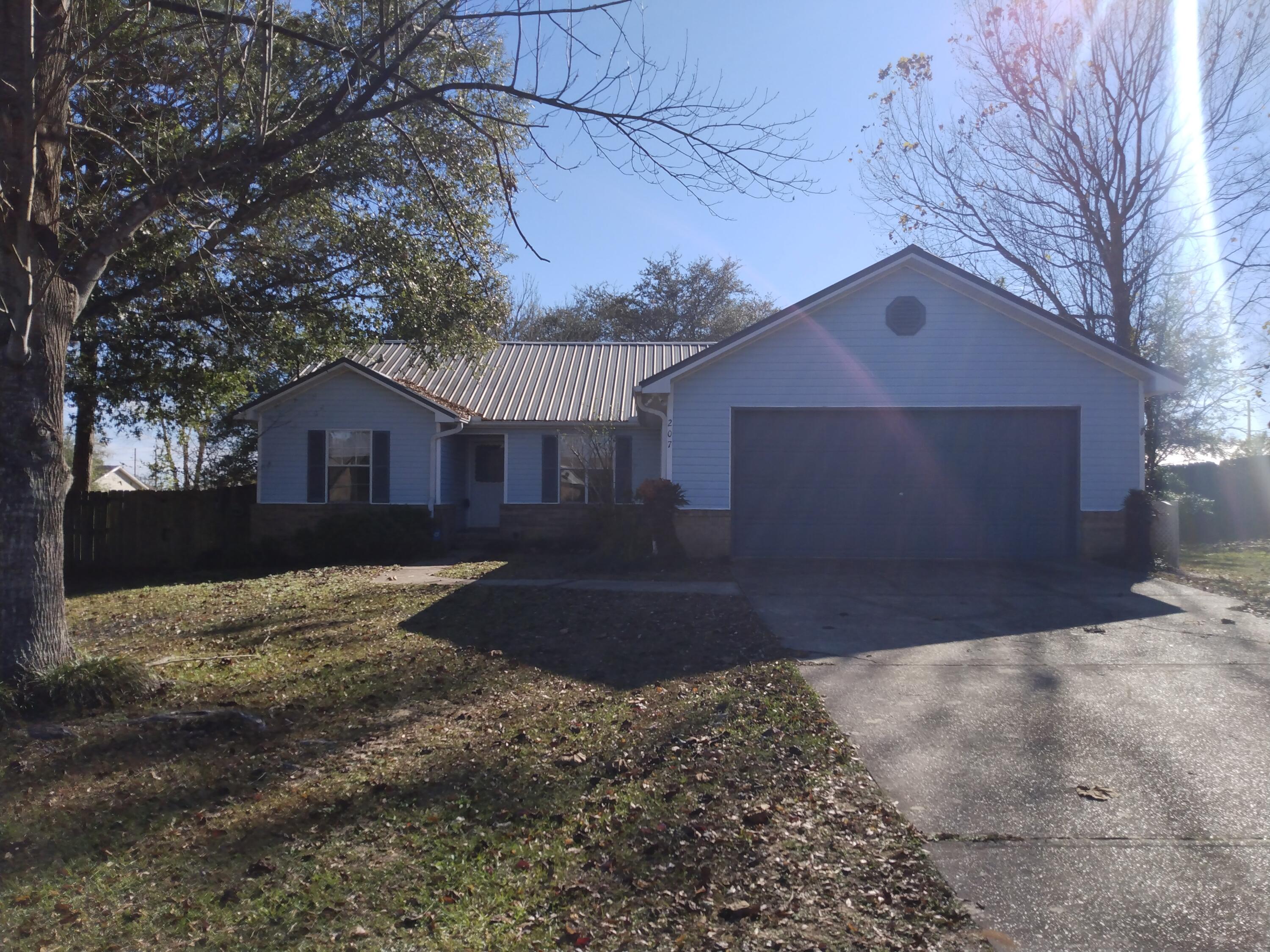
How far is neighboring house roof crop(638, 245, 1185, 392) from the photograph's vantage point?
14.6 m

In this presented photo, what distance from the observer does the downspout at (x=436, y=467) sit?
19.3 meters

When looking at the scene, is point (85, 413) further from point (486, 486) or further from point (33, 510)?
point (33, 510)

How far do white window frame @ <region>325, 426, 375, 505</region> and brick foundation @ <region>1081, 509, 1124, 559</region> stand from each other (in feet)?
43.7

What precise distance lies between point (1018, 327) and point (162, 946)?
47.2 ft

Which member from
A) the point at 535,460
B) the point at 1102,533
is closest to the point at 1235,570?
the point at 1102,533

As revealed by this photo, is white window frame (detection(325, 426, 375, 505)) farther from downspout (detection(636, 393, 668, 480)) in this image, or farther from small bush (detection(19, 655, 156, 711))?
small bush (detection(19, 655, 156, 711))

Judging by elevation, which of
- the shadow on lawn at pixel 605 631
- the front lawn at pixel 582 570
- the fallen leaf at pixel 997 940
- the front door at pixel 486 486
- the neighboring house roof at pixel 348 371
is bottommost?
the fallen leaf at pixel 997 940

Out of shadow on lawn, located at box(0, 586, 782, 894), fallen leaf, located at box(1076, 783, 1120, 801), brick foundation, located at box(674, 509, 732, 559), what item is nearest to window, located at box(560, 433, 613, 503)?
brick foundation, located at box(674, 509, 732, 559)

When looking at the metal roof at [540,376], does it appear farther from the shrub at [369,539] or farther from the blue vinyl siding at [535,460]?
the shrub at [369,539]

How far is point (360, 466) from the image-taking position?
1977 cm

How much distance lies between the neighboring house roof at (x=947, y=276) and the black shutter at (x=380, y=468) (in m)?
7.06

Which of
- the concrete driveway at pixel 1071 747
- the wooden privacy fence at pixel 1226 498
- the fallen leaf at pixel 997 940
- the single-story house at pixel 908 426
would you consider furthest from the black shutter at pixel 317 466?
the wooden privacy fence at pixel 1226 498

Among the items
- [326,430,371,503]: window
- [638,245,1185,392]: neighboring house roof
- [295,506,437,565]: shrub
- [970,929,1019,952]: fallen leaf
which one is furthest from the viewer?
[326,430,371,503]: window

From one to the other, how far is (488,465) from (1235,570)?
47.9ft
